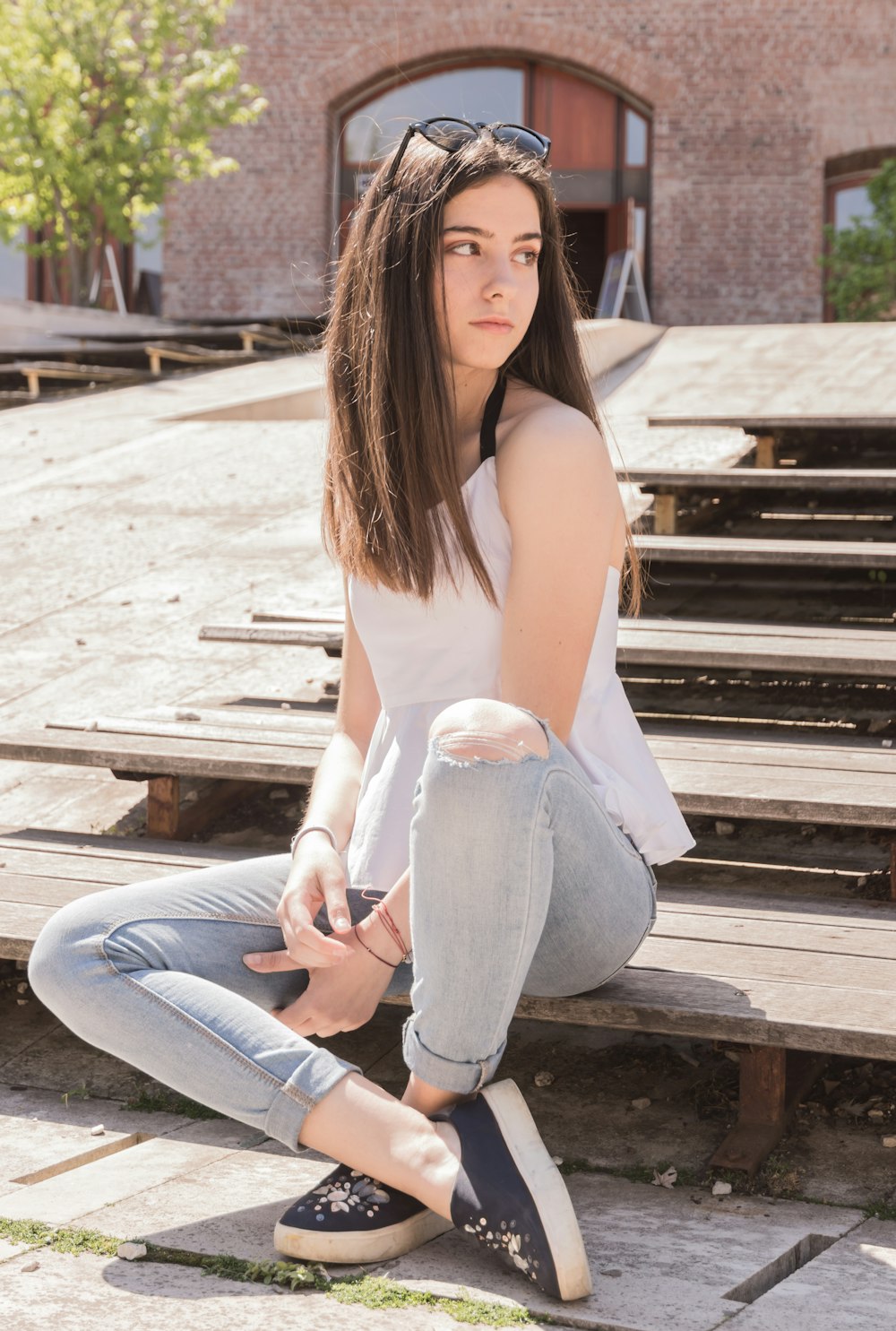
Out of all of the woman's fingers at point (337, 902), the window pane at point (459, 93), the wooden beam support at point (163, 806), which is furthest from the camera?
the window pane at point (459, 93)

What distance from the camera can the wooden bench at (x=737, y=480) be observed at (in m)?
4.31

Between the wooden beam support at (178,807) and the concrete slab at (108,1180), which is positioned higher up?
the wooden beam support at (178,807)

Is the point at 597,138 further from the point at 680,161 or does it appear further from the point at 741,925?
the point at 741,925

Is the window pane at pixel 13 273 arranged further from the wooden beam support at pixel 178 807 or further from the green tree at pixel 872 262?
the wooden beam support at pixel 178 807

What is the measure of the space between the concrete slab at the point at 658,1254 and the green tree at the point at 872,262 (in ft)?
45.0

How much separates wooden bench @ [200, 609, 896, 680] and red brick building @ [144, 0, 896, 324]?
1251 cm

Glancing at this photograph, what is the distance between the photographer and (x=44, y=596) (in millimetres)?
5176

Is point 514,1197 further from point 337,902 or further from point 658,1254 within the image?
point 337,902

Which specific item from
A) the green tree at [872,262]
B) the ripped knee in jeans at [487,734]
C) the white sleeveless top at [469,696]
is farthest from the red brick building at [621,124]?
the ripped knee in jeans at [487,734]

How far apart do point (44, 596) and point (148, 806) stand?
2.06m

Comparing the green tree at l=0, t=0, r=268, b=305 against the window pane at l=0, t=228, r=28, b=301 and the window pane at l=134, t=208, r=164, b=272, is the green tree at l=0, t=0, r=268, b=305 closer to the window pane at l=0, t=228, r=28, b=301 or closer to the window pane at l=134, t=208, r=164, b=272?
the window pane at l=134, t=208, r=164, b=272

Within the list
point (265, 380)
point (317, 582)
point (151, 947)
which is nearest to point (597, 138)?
point (265, 380)

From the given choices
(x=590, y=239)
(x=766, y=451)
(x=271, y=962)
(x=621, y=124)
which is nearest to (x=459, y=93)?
(x=621, y=124)

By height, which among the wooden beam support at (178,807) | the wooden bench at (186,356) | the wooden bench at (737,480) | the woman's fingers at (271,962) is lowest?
the wooden beam support at (178,807)
